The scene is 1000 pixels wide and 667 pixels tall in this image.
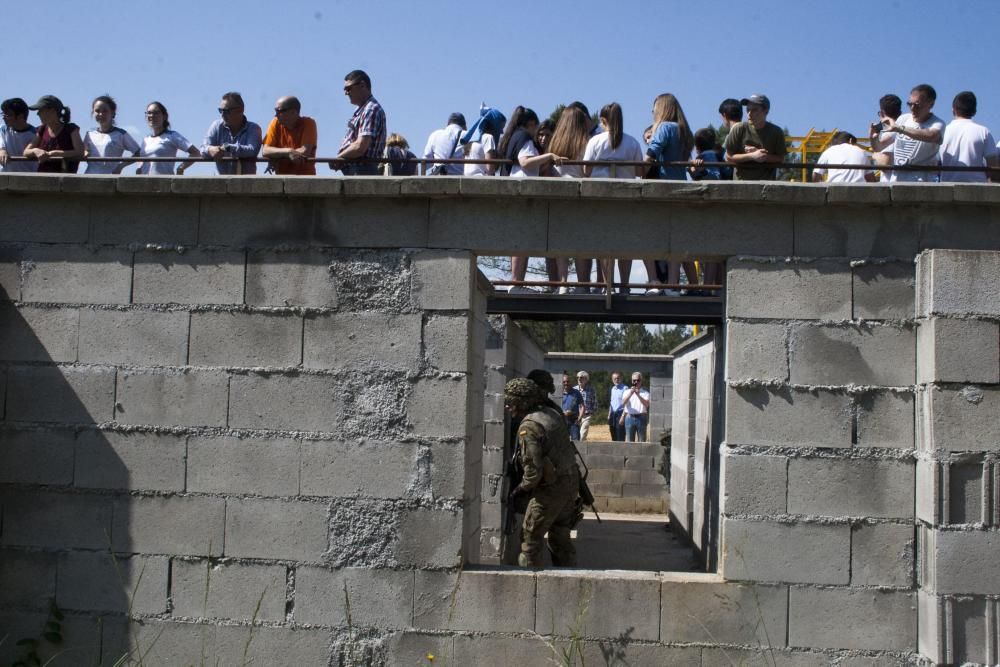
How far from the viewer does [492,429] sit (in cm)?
965

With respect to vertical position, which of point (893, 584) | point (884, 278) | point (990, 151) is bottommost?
point (893, 584)

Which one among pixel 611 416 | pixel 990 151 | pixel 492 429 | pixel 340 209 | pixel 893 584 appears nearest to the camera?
pixel 893 584

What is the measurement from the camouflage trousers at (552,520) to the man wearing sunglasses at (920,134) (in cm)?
348

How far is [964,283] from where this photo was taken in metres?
5.84

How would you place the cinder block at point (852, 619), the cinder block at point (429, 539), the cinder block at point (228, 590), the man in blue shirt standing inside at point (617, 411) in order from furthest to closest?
the man in blue shirt standing inside at point (617, 411) → the cinder block at point (228, 590) → the cinder block at point (429, 539) → the cinder block at point (852, 619)

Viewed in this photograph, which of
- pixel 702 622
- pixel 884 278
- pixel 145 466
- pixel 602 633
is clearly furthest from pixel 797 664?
pixel 145 466

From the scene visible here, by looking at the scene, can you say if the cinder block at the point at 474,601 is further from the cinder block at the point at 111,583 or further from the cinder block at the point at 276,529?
the cinder block at the point at 111,583

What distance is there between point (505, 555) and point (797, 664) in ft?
13.6

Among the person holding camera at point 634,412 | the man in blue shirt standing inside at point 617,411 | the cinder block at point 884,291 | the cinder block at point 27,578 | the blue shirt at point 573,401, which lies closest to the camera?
the cinder block at point 884,291

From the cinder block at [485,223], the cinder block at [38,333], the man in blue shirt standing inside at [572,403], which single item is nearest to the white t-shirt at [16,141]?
the cinder block at [38,333]

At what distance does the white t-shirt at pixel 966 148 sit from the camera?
696 cm

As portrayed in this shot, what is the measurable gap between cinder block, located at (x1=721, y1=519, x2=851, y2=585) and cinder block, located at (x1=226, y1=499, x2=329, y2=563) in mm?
2554

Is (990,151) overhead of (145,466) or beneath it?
overhead

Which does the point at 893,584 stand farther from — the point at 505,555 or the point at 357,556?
the point at 505,555
